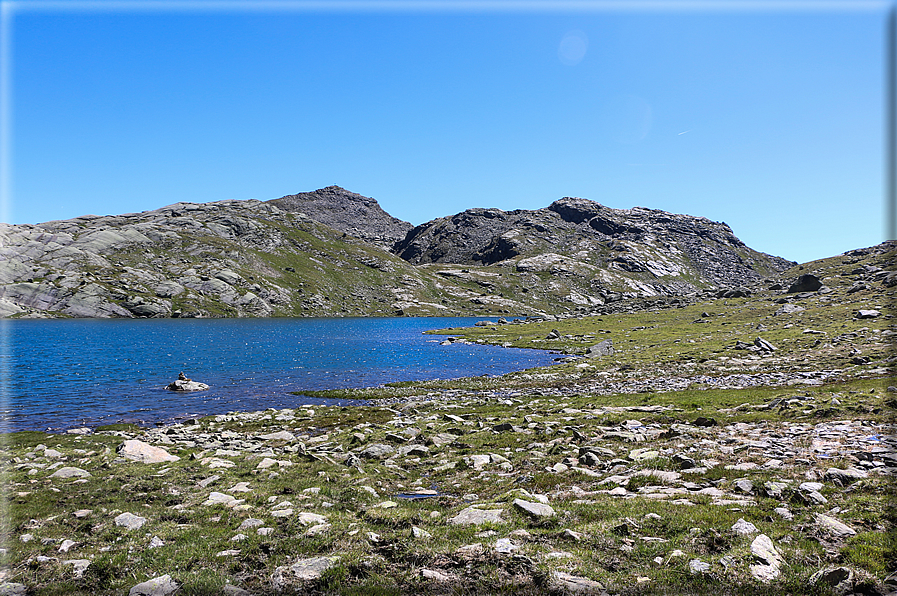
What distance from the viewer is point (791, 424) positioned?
75.2 ft

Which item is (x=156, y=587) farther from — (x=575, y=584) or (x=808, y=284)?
(x=808, y=284)

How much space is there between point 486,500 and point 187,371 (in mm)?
64456

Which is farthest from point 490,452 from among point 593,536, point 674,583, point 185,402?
point 185,402

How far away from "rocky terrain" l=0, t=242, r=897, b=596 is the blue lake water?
9594mm

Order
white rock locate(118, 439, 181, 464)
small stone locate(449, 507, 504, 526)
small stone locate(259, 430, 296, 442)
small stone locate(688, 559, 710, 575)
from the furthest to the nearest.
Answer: small stone locate(259, 430, 296, 442) < white rock locate(118, 439, 181, 464) < small stone locate(449, 507, 504, 526) < small stone locate(688, 559, 710, 575)

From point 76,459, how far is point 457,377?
141 feet

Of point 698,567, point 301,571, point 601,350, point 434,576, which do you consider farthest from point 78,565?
point 601,350

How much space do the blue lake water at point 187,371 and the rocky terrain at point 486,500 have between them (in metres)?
9.59

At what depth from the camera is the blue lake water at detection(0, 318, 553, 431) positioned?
41281 mm

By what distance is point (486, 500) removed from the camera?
1590cm

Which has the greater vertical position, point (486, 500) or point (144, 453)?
point (486, 500)

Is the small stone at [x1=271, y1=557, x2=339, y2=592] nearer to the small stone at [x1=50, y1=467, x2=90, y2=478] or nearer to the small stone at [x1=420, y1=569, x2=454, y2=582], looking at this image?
the small stone at [x1=420, y1=569, x2=454, y2=582]

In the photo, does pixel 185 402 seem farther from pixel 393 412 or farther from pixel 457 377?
pixel 457 377

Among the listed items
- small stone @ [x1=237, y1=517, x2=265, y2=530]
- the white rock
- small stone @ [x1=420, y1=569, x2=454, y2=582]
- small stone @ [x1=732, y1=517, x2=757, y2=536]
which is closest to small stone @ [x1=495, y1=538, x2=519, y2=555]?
small stone @ [x1=420, y1=569, x2=454, y2=582]
